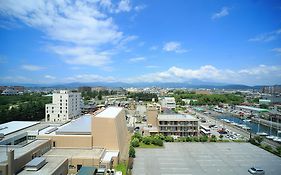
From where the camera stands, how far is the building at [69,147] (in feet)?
24.8

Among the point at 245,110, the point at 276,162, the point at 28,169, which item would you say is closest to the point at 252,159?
the point at 276,162

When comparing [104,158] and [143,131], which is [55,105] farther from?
[104,158]

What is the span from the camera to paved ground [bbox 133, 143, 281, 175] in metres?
9.09

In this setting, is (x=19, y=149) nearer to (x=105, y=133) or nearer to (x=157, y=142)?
(x=105, y=133)

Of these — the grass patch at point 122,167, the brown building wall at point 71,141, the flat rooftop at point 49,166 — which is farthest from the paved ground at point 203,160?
the flat rooftop at point 49,166

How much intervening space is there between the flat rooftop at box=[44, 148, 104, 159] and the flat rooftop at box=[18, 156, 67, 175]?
653mm

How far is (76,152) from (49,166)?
82.9 inches

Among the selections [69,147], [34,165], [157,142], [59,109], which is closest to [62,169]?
[34,165]

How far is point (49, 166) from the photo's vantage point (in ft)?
24.1

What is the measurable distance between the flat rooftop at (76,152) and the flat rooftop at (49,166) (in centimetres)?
65

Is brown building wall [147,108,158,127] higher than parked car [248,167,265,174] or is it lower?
higher

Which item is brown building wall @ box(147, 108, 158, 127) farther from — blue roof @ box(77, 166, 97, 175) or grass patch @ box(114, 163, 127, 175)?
blue roof @ box(77, 166, 97, 175)

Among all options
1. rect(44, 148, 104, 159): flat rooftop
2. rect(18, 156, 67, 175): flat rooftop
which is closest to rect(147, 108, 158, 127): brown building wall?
rect(44, 148, 104, 159): flat rooftop

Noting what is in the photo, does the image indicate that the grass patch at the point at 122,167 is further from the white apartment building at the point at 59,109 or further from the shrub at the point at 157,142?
the white apartment building at the point at 59,109
